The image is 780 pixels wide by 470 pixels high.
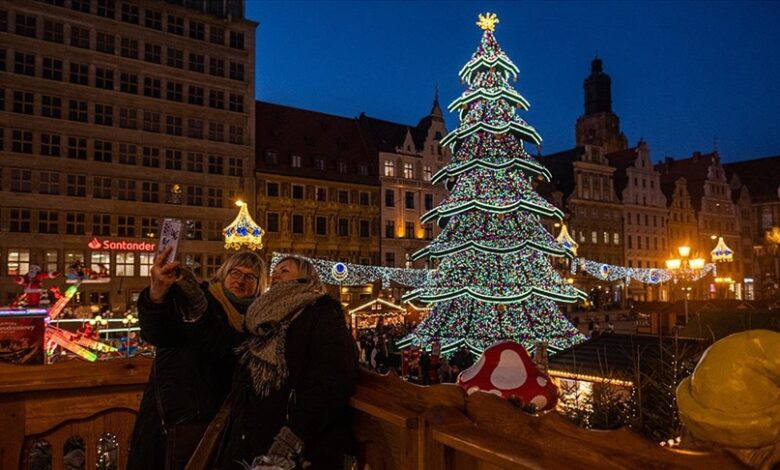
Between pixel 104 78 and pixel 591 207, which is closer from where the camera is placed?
pixel 104 78

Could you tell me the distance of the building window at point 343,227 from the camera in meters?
43.1

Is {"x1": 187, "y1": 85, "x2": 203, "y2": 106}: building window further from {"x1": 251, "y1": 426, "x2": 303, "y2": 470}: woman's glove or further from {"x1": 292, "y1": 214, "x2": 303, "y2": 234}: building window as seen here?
{"x1": 251, "y1": 426, "x2": 303, "y2": 470}: woman's glove

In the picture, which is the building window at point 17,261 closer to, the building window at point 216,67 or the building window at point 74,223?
the building window at point 74,223

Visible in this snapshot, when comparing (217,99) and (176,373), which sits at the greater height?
(217,99)

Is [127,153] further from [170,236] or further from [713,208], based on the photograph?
[713,208]

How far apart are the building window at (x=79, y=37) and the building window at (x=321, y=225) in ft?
53.4

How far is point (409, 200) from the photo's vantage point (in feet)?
152

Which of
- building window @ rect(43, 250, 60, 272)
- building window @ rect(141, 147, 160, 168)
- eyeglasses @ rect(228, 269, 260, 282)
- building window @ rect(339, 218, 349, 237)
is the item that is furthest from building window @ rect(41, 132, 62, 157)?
eyeglasses @ rect(228, 269, 260, 282)

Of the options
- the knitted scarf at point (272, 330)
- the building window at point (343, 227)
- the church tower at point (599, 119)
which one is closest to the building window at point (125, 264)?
the building window at point (343, 227)

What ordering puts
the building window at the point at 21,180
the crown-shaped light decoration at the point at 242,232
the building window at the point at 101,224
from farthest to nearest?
the building window at the point at 101,224 → the building window at the point at 21,180 → the crown-shaped light decoration at the point at 242,232

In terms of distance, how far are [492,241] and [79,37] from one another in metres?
27.3

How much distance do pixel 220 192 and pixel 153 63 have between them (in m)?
7.81

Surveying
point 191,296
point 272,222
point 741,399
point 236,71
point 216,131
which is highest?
point 236,71

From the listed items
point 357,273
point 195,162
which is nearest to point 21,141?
point 195,162
